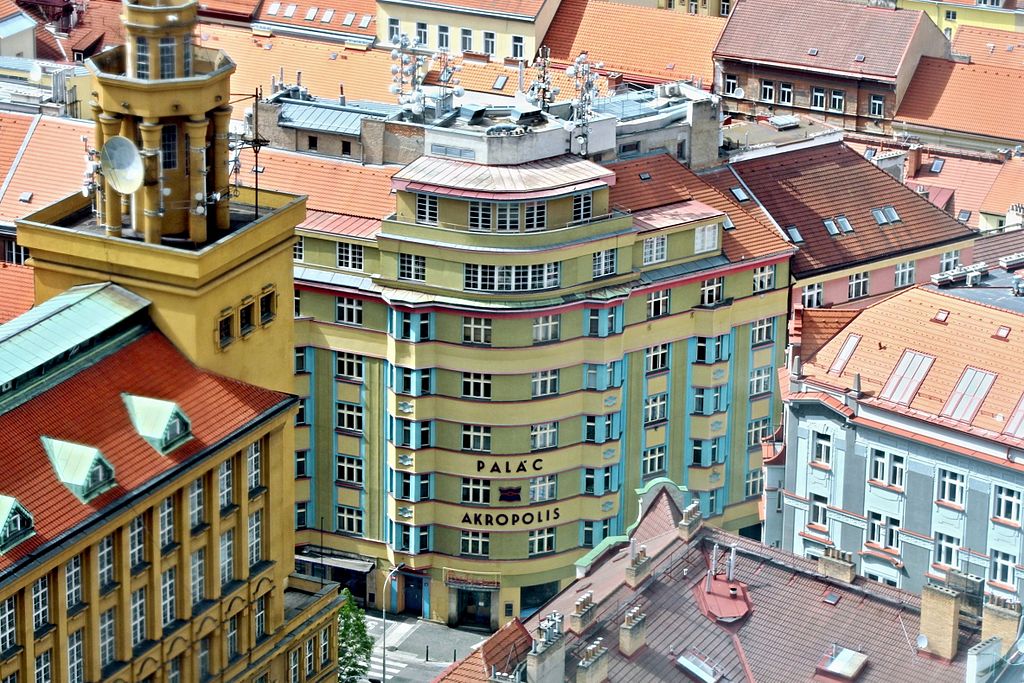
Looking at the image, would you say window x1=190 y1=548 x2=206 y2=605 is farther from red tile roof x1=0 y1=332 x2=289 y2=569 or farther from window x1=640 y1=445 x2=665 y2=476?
window x1=640 y1=445 x2=665 y2=476

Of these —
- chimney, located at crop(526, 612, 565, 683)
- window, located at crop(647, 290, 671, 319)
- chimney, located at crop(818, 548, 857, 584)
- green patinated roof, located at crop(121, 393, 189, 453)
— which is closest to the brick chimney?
chimney, located at crop(526, 612, 565, 683)

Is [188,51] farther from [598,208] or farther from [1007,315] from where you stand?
[1007,315]

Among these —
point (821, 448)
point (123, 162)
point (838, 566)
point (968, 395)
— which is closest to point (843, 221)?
point (821, 448)

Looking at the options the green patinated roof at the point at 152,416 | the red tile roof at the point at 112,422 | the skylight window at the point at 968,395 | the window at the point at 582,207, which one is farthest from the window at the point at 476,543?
the green patinated roof at the point at 152,416

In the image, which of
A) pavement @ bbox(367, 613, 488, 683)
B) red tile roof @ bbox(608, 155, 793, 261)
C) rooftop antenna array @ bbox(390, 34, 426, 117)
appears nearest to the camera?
pavement @ bbox(367, 613, 488, 683)

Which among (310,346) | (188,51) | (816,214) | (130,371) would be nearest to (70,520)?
(130,371)

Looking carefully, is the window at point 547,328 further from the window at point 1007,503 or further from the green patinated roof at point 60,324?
the green patinated roof at point 60,324
